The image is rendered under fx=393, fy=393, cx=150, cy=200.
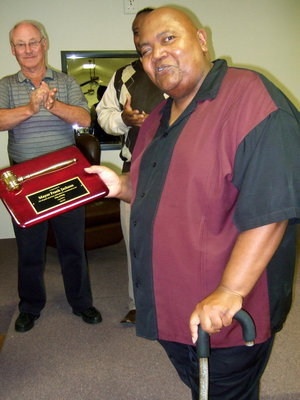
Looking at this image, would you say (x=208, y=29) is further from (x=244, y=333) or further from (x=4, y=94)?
(x=244, y=333)

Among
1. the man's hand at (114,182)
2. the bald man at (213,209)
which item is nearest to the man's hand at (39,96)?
the man's hand at (114,182)

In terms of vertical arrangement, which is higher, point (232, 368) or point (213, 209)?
point (213, 209)

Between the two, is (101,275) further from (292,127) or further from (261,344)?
(292,127)

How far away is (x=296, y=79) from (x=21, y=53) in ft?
10.0

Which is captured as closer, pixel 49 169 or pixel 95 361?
pixel 49 169

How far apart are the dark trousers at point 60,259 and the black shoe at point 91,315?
0.10ft

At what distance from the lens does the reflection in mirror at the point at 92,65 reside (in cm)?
371

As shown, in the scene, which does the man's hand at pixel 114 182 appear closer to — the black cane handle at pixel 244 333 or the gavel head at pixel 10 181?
the gavel head at pixel 10 181

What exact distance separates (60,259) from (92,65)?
7.30 ft

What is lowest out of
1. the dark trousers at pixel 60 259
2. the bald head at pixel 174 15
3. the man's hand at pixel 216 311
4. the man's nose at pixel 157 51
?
the dark trousers at pixel 60 259

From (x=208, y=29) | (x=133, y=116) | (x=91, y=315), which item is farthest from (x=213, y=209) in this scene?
(x=208, y=29)

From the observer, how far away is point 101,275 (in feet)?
10.0

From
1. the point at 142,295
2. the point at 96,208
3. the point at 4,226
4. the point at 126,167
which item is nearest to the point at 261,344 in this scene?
the point at 142,295

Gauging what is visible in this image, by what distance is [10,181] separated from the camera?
1347mm
